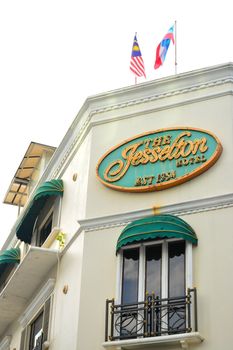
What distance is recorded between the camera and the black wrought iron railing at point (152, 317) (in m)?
13.7

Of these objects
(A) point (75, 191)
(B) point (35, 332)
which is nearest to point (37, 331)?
(B) point (35, 332)

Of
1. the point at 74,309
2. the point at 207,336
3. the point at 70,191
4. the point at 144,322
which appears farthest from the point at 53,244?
the point at 207,336

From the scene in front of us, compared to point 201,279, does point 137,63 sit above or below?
above

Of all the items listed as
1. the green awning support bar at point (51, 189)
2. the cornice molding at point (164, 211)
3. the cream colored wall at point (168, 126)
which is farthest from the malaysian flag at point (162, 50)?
the cornice molding at point (164, 211)

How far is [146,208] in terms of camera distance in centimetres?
1537

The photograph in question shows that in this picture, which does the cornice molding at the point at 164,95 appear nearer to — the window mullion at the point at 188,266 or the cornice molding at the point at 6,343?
the window mullion at the point at 188,266

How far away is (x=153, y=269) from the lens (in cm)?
1470

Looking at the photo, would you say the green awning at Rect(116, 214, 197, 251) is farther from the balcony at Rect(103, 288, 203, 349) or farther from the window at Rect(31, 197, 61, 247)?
the window at Rect(31, 197, 61, 247)

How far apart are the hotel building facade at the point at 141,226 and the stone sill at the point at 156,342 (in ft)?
0.08

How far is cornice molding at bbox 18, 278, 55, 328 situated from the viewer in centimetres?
1700

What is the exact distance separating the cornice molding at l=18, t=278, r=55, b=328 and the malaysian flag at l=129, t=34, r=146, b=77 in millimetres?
5498

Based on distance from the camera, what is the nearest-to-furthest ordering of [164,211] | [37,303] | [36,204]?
1. [164,211]
2. [37,303]
3. [36,204]

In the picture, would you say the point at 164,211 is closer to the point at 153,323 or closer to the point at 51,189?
the point at 153,323

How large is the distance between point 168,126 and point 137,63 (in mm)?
2670
